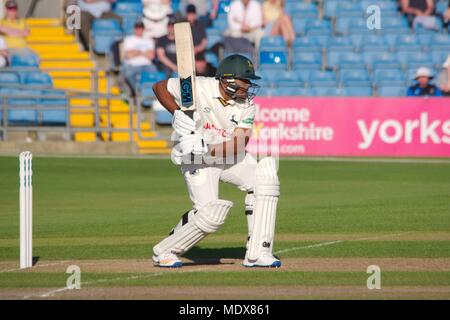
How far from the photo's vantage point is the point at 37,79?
98.6 feet

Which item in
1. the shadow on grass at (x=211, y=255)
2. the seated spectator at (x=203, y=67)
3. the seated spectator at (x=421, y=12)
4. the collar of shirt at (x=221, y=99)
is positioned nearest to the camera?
the collar of shirt at (x=221, y=99)

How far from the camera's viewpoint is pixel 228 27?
31016 millimetres

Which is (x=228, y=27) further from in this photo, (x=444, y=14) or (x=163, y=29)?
(x=444, y=14)

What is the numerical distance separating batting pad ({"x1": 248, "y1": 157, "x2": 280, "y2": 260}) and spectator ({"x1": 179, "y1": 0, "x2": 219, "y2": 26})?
1970 centimetres

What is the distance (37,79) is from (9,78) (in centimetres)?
71

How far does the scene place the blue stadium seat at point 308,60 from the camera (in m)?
30.6

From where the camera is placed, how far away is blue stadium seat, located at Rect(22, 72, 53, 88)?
2994cm

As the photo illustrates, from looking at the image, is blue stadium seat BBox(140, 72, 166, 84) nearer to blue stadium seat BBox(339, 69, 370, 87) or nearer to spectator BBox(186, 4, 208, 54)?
spectator BBox(186, 4, 208, 54)

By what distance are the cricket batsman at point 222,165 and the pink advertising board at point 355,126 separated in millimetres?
16568

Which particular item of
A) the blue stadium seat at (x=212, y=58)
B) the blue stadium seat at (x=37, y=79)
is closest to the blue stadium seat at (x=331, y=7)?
the blue stadium seat at (x=212, y=58)

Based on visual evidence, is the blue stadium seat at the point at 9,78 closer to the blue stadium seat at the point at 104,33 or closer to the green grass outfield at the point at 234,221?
the blue stadium seat at the point at 104,33
